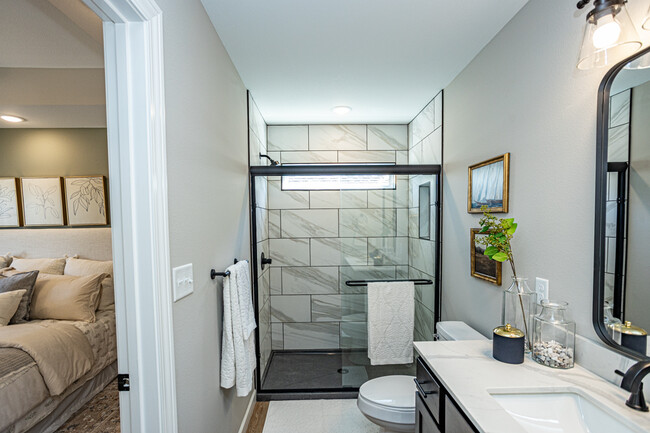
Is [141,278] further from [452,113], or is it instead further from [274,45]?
[452,113]

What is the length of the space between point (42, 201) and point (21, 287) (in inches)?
41.6

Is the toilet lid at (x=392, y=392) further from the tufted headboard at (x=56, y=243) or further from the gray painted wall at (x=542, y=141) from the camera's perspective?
the tufted headboard at (x=56, y=243)

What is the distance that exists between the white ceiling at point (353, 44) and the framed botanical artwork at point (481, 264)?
1.14m

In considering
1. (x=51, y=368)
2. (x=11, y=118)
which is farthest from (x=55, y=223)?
(x=51, y=368)

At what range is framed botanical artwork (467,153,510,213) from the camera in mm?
1604

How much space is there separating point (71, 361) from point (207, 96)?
84.0 inches

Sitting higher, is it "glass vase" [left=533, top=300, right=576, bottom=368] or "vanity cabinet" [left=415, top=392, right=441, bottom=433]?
"glass vase" [left=533, top=300, right=576, bottom=368]

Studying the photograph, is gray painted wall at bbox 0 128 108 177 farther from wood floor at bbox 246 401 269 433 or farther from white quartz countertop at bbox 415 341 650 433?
white quartz countertop at bbox 415 341 650 433

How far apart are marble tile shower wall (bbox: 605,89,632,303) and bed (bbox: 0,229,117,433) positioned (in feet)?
9.72

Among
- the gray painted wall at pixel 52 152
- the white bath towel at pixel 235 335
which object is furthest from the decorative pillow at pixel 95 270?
the white bath towel at pixel 235 335

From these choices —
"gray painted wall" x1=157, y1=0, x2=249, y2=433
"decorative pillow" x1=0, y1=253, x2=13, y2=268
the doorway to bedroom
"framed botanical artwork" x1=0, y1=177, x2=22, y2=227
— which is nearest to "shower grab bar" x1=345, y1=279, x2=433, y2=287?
"gray painted wall" x1=157, y1=0, x2=249, y2=433

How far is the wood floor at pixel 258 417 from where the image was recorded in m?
2.21

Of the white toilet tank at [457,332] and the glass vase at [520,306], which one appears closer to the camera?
the glass vase at [520,306]

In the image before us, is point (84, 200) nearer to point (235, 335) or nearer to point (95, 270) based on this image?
point (95, 270)
